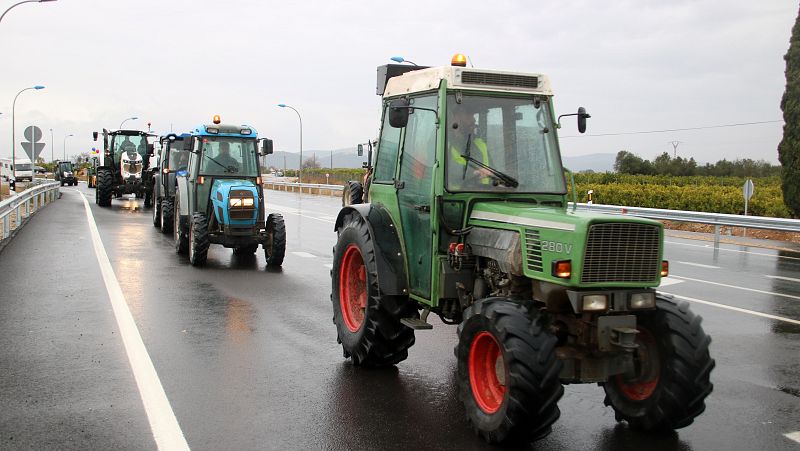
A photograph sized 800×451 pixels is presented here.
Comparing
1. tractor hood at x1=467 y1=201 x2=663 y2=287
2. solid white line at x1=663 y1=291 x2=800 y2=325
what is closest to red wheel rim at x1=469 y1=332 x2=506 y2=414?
tractor hood at x1=467 y1=201 x2=663 y2=287

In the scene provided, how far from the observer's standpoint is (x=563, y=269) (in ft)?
15.7

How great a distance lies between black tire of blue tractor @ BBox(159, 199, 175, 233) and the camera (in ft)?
61.8

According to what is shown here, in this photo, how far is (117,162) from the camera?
31000 mm

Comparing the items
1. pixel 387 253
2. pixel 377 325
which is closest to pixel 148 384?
pixel 377 325

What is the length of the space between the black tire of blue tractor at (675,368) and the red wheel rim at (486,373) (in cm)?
104

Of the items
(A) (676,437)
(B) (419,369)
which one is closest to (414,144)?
(B) (419,369)

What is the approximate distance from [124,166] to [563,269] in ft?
94.1

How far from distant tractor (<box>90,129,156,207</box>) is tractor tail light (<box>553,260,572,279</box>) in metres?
26.5

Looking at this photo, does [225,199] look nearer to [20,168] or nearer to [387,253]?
[387,253]

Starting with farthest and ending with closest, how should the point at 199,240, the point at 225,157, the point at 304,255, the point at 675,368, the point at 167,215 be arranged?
1. the point at 167,215
2. the point at 304,255
3. the point at 225,157
4. the point at 199,240
5. the point at 675,368

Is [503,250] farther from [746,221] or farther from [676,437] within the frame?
[746,221]

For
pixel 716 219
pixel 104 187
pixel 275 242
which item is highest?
pixel 104 187

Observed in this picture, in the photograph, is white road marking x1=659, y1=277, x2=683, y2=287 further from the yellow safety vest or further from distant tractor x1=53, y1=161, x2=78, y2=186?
→ distant tractor x1=53, y1=161, x2=78, y2=186

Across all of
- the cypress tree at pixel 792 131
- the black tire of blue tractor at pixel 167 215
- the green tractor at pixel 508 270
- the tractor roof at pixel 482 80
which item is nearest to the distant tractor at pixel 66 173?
the black tire of blue tractor at pixel 167 215
